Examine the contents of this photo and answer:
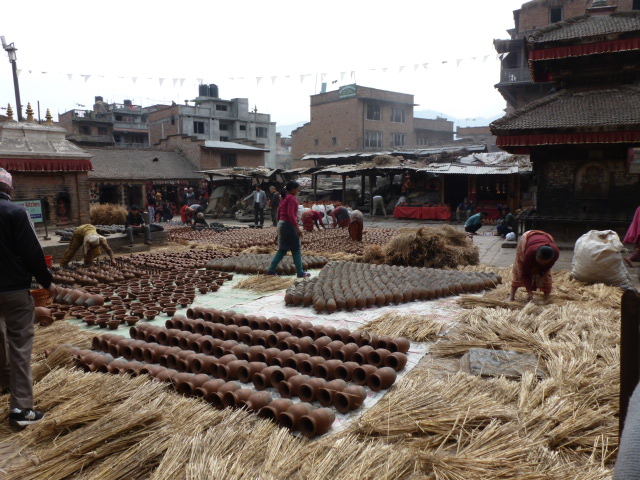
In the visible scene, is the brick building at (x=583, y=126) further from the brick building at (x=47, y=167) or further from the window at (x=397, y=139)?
the window at (x=397, y=139)

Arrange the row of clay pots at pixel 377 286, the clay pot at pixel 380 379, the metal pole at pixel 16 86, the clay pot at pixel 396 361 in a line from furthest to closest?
the metal pole at pixel 16 86 < the row of clay pots at pixel 377 286 < the clay pot at pixel 396 361 < the clay pot at pixel 380 379

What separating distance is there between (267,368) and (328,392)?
2.25 ft

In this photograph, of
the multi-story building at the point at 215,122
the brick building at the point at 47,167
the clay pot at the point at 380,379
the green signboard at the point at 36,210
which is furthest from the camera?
the multi-story building at the point at 215,122

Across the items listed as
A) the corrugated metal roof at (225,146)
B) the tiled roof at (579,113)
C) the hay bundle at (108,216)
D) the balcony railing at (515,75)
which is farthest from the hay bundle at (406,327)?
the balcony railing at (515,75)

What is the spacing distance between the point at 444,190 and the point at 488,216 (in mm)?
2569

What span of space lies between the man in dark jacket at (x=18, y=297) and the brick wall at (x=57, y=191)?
1162 cm

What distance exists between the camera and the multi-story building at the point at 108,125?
41.2 metres

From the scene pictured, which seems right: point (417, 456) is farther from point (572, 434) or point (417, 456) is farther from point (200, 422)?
point (200, 422)

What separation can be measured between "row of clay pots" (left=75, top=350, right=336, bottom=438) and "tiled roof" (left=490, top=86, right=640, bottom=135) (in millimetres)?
10273

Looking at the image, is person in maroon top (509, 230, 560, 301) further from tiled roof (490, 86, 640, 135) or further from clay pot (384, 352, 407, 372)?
tiled roof (490, 86, 640, 135)

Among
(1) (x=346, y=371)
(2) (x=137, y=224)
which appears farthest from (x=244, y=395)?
(2) (x=137, y=224)

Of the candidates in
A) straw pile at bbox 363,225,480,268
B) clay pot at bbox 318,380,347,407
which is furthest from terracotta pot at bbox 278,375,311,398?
straw pile at bbox 363,225,480,268

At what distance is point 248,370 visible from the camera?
3.99m

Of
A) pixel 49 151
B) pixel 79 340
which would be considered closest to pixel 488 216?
pixel 49 151
